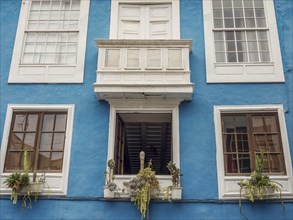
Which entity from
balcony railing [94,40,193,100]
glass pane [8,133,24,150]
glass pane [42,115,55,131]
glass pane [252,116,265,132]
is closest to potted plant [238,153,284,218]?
glass pane [252,116,265,132]

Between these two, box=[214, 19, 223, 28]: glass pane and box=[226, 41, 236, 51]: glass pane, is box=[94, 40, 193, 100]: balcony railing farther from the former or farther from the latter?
box=[214, 19, 223, 28]: glass pane

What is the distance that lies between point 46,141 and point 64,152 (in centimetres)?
67

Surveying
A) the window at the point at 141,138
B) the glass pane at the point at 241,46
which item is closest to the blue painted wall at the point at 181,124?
the window at the point at 141,138

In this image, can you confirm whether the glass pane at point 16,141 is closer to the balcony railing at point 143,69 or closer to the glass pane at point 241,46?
the balcony railing at point 143,69

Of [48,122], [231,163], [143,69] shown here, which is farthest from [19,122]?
[231,163]

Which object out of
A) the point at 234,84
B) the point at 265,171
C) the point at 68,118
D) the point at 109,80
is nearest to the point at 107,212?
the point at 68,118

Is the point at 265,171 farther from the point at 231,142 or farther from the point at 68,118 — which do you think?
the point at 68,118

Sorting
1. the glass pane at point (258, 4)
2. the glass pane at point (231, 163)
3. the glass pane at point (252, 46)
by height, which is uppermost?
the glass pane at point (258, 4)

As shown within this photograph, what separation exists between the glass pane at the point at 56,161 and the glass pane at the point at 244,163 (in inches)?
192

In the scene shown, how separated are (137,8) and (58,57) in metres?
3.00

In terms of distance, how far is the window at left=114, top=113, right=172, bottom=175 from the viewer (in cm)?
1131

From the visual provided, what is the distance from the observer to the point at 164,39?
11.4m

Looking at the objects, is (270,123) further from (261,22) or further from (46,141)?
Answer: (46,141)

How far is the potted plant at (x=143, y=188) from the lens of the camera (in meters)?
9.51
